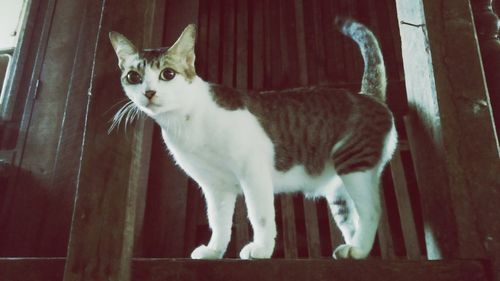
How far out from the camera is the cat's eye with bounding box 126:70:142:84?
1.96 meters

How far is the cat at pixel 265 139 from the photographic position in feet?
6.22

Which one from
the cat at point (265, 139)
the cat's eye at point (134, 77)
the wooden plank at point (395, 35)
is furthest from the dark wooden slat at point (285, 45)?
the cat's eye at point (134, 77)

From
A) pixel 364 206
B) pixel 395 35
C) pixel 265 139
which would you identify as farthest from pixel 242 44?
pixel 364 206

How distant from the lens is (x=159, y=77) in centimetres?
195

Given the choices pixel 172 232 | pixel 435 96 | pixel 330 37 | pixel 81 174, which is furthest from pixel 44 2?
pixel 435 96

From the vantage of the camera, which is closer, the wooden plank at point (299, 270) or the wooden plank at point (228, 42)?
the wooden plank at point (299, 270)

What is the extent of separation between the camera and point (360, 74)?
4156 millimetres

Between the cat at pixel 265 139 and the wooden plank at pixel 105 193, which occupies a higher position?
the cat at pixel 265 139

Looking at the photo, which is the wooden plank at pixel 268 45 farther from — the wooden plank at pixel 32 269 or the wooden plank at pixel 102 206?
the wooden plank at pixel 32 269

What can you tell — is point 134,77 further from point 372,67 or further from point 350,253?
point 372,67

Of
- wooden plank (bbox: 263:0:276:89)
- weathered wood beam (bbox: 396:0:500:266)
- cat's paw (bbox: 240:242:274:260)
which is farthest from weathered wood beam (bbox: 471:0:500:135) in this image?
wooden plank (bbox: 263:0:276:89)

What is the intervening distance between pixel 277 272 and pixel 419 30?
1.02 metres

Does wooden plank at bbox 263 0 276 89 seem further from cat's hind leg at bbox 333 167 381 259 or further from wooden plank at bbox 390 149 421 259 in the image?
cat's hind leg at bbox 333 167 381 259

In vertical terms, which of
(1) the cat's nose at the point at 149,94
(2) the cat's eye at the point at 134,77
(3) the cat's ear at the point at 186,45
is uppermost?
(3) the cat's ear at the point at 186,45
